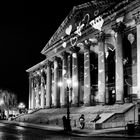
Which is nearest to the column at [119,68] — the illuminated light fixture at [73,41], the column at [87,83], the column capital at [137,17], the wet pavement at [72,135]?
the column capital at [137,17]

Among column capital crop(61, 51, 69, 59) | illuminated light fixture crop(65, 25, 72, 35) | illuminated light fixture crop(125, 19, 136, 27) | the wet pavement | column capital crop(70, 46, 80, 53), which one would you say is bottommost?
the wet pavement

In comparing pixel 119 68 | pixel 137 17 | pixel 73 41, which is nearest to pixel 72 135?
pixel 119 68

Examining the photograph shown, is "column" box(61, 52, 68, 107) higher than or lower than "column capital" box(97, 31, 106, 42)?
lower

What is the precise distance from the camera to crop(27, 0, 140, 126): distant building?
44.4 m

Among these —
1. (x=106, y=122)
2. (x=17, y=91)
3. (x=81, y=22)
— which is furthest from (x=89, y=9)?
(x=17, y=91)

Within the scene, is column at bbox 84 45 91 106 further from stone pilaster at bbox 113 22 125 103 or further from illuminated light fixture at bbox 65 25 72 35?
stone pilaster at bbox 113 22 125 103

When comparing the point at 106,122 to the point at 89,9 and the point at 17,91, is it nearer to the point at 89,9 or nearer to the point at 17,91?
the point at 89,9

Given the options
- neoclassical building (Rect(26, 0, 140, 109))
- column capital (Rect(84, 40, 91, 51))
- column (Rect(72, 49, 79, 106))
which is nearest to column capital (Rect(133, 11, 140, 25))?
neoclassical building (Rect(26, 0, 140, 109))

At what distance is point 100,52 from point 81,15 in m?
10.2

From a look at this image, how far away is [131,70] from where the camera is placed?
4991 centimetres

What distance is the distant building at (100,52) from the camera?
44406 millimetres

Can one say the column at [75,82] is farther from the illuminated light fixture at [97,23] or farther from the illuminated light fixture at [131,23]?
the illuminated light fixture at [131,23]

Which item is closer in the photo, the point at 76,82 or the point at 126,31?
the point at 126,31

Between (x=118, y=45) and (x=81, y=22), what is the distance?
12773 mm
